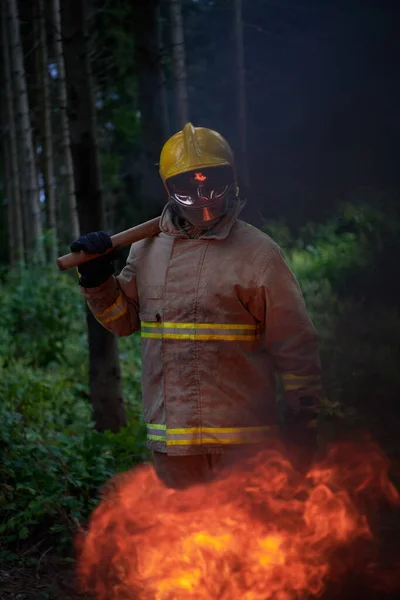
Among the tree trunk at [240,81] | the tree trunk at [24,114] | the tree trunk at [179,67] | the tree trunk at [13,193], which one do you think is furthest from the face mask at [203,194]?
the tree trunk at [13,193]

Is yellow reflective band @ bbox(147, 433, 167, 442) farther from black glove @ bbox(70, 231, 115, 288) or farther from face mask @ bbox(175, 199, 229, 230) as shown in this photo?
face mask @ bbox(175, 199, 229, 230)

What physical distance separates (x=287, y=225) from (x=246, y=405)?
5142 millimetres

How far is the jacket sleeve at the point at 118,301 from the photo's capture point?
13.0 feet

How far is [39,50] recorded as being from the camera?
18.3 meters

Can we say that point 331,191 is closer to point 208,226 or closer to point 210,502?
point 208,226

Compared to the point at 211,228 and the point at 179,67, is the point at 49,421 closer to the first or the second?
the point at 211,228

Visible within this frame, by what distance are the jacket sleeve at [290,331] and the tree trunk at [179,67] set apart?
5.27 meters

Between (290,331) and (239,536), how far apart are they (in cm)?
103

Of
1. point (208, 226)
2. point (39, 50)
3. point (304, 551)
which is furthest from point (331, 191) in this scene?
point (39, 50)

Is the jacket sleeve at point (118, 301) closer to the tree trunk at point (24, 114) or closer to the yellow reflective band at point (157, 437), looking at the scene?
the yellow reflective band at point (157, 437)

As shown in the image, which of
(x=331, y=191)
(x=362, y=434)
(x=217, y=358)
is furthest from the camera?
(x=331, y=191)

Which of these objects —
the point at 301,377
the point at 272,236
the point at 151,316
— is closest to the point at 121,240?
the point at 151,316

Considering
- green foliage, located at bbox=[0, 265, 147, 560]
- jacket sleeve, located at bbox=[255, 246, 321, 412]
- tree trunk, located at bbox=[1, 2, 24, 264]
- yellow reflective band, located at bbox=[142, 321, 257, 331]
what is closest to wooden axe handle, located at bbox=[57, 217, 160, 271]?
yellow reflective band, located at bbox=[142, 321, 257, 331]

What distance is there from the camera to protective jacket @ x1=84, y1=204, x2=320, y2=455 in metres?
3.69
